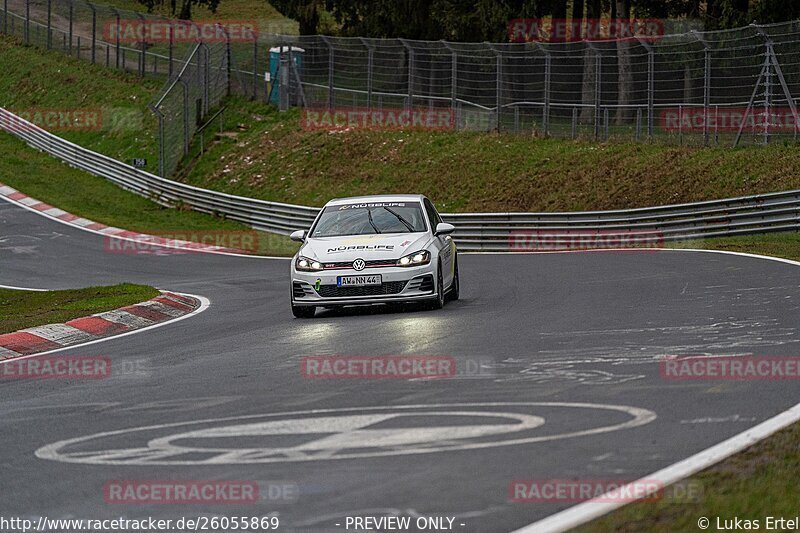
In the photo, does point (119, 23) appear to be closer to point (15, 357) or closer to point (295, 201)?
point (295, 201)

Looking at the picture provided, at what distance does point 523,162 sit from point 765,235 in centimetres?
1207

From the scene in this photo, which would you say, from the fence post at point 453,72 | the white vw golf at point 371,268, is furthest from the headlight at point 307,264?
the fence post at point 453,72

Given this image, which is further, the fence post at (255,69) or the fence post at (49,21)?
the fence post at (49,21)

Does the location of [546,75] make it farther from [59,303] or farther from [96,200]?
[59,303]

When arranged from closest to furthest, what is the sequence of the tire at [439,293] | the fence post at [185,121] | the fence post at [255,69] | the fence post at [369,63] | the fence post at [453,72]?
the tire at [439,293], the fence post at [453,72], the fence post at [369,63], the fence post at [185,121], the fence post at [255,69]

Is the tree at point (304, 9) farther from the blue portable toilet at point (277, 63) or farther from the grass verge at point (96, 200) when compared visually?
the grass verge at point (96, 200)

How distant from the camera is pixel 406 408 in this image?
8242mm

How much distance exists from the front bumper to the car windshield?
3.52ft

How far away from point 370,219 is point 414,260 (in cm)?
152

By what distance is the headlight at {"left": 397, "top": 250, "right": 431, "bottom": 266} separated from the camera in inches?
617

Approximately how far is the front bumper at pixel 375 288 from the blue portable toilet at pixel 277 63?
30650mm

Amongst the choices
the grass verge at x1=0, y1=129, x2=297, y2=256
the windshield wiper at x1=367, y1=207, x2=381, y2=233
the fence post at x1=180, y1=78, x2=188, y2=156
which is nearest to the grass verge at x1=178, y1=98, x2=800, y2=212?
the fence post at x1=180, y1=78, x2=188, y2=156

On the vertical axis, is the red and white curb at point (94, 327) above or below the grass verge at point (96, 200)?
above

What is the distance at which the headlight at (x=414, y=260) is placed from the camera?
51.4 feet
